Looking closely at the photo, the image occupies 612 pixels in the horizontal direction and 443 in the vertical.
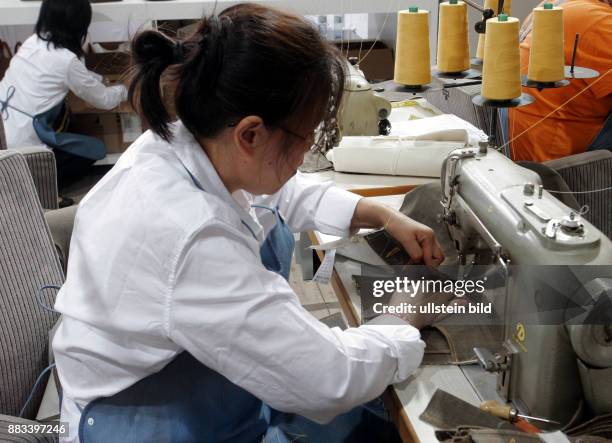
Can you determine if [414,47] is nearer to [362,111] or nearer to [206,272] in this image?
[362,111]

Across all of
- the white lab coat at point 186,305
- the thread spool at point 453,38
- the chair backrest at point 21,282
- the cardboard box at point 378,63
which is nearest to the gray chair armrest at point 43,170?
the chair backrest at point 21,282

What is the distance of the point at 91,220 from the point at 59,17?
8.65ft

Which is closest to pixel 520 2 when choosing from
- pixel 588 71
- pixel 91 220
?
pixel 588 71

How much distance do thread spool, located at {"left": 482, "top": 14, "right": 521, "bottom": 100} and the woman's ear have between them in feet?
2.94

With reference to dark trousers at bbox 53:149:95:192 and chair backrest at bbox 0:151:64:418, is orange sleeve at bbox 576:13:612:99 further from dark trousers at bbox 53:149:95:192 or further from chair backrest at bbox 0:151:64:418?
dark trousers at bbox 53:149:95:192

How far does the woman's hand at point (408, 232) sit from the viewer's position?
136cm

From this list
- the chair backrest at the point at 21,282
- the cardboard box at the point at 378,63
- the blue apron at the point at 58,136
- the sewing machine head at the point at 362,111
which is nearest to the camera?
the chair backrest at the point at 21,282

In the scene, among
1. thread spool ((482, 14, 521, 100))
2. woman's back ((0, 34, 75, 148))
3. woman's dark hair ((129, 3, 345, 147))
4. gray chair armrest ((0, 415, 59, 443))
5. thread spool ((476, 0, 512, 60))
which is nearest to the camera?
woman's dark hair ((129, 3, 345, 147))

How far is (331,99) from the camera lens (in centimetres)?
96

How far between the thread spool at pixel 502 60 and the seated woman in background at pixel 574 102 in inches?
12.8

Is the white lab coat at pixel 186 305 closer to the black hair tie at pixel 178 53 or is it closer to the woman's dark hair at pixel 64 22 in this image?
the black hair tie at pixel 178 53

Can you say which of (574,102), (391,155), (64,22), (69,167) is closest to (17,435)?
(391,155)

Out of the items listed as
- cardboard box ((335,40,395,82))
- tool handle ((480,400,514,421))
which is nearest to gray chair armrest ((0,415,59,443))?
tool handle ((480,400,514,421))

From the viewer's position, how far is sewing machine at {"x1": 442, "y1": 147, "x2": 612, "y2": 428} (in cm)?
92
